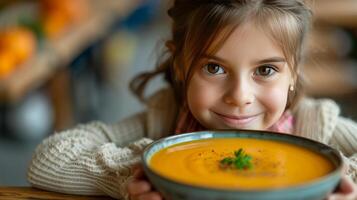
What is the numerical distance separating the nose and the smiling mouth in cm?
4

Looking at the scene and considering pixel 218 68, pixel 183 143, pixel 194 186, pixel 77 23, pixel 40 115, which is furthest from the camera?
pixel 40 115

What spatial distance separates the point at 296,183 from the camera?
0.78 metres

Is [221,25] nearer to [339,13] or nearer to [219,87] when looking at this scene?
[219,87]

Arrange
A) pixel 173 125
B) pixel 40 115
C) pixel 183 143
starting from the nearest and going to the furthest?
pixel 183 143, pixel 173 125, pixel 40 115

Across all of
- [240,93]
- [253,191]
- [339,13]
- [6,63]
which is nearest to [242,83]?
[240,93]

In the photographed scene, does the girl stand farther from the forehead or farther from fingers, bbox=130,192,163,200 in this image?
fingers, bbox=130,192,163,200

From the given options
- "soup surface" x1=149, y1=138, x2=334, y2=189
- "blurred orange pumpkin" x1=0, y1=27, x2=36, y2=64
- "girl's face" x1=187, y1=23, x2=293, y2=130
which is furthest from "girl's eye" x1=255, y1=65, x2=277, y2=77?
"blurred orange pumpkin" x1=0, y1=27, x2=36, y2=64

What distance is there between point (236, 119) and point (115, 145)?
247 mm

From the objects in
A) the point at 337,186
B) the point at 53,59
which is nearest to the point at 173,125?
the point at 337,186

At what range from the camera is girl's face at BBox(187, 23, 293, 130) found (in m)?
1.08

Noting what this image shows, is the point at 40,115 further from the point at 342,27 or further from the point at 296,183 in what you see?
the point at 296,183

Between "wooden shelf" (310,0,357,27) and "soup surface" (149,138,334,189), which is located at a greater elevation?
"soup surface" (149,138,334,189)

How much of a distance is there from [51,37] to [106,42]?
125cm

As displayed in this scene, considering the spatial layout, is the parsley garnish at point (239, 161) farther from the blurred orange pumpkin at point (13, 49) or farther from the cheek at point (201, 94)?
the blurred orange pumpkin at point (13, 49)
